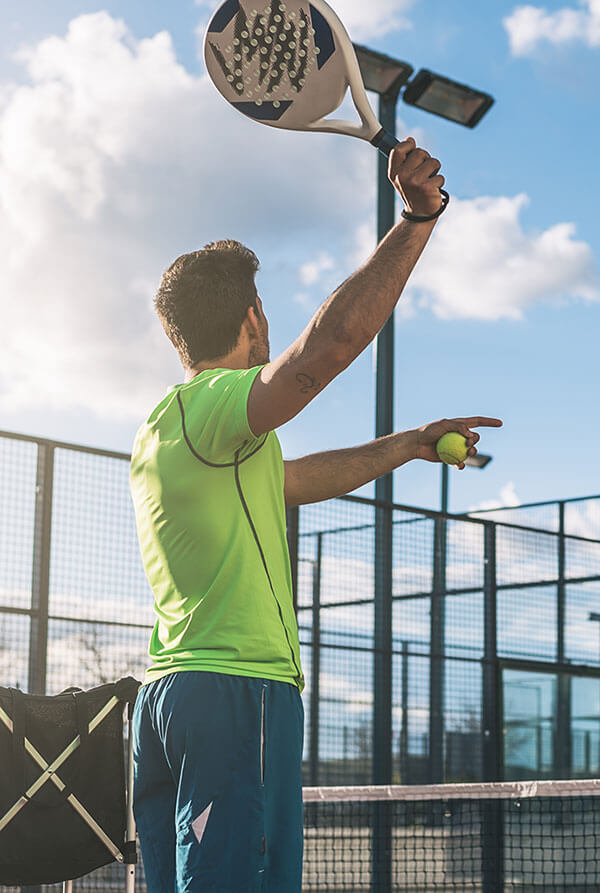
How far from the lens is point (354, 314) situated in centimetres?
224

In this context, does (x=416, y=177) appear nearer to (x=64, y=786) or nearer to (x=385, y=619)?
(x=64, y=786)

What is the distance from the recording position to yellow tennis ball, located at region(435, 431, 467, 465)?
2924 millimetres

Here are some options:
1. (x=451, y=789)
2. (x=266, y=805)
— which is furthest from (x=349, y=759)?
(x=266, y=805)

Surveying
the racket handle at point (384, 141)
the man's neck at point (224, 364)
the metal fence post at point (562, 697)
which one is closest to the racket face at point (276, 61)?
the racket handle at point (384, 141)

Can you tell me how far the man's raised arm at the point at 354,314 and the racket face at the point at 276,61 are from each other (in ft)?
2.57

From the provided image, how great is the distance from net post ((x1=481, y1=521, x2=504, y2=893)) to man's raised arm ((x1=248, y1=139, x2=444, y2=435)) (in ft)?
22.1

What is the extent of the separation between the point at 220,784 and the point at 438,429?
1.10m

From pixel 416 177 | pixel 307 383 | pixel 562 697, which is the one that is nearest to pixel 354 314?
pixel 307 383

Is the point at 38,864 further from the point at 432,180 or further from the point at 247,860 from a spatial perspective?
the point at 432,180

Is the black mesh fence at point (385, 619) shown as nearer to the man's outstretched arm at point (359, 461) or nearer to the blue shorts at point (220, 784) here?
the man's outstretched arm at point (359, 461)

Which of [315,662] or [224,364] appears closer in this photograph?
[224,364]

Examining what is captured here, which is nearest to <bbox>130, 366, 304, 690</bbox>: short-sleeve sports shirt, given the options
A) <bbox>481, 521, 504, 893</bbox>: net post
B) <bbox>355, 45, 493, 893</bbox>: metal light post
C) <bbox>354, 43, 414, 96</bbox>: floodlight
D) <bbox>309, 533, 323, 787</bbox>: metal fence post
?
<bbox>309, 533, 323, 787</bbox>: metal fence post

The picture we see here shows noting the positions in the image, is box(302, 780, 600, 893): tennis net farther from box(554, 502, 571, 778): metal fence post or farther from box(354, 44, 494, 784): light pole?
box(354, 44, 494, 784): light pole

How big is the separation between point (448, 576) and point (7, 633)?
160 inches
